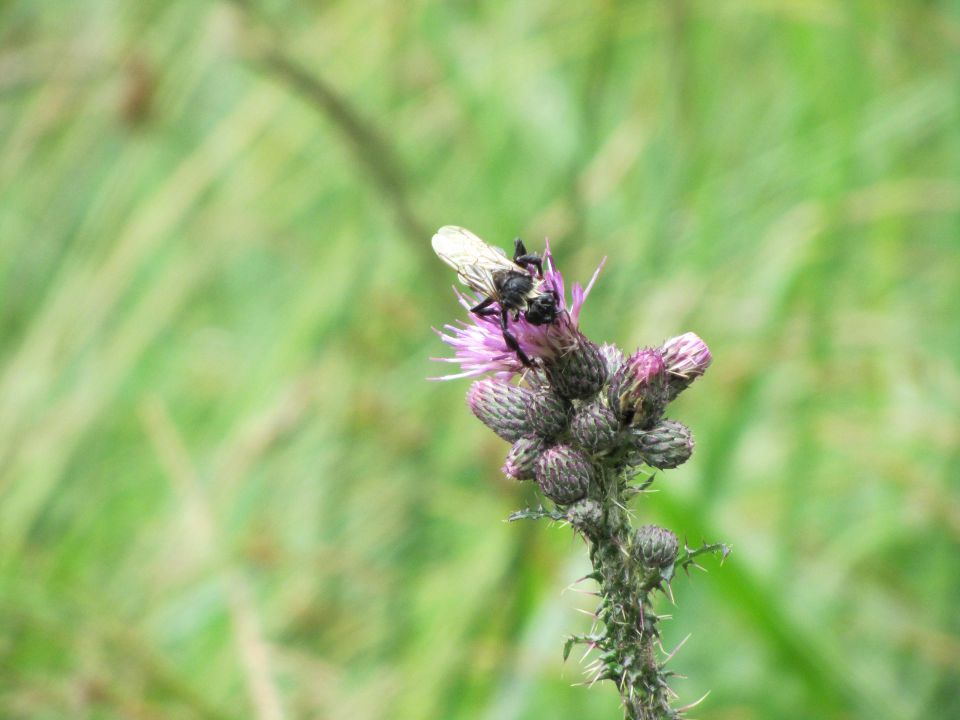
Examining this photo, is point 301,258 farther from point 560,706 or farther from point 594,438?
point 594,438

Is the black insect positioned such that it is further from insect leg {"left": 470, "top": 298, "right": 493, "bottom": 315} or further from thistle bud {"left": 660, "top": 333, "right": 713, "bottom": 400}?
thistle bud {"left": 660, "top": 333, "right": 713, "bottom": 400}

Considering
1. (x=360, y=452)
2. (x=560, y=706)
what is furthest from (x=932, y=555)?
(x=360, y=452)

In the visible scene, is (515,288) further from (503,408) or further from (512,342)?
(503,408)

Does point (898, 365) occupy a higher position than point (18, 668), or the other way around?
point (898, 365)

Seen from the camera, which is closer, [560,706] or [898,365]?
[560,706]

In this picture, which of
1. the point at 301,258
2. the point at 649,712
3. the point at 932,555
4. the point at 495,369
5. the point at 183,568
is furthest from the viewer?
the point at 301,258
